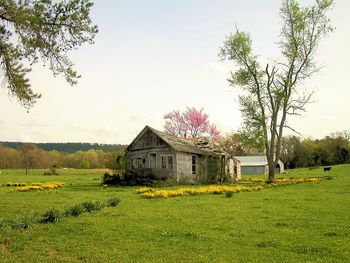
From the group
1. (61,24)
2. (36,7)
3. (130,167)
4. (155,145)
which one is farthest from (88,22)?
(130,167)

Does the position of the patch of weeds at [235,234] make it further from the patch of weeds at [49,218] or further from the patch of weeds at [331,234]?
the patch of weeds at [49,218]

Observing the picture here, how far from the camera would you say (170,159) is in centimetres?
3988

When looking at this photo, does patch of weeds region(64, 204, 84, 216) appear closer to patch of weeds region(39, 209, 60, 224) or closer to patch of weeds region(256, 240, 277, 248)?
patch of weeds region(39, 209, 60, 224)

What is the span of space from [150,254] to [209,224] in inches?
181

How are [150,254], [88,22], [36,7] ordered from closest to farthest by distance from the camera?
[150,254], [36,7], [88,22]

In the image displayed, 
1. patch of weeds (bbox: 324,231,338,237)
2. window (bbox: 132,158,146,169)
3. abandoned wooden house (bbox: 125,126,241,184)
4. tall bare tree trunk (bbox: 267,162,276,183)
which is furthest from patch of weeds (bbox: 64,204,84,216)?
tall bare tree trunk (bbox: 267,162,276,183)

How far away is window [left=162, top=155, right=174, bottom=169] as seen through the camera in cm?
3972

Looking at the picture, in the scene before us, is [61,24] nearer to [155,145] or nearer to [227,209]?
[227,209]

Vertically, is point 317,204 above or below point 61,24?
below

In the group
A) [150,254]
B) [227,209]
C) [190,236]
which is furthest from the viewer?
[227,209]

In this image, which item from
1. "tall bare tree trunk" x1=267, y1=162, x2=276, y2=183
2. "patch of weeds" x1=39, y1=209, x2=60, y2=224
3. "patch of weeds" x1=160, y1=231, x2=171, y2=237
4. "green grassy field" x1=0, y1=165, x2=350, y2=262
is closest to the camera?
"green grassy field" x1=0, y1=165, x2=350, y2=262

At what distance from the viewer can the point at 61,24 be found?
14.4 m

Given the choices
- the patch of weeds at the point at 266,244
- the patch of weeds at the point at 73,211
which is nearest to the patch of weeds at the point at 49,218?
the patch of weeds at the point at 73,211

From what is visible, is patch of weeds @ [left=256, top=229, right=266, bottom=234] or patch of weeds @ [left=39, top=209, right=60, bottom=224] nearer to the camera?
patch of weeds @ [left=256, top=229, right=266, bottom=234]
